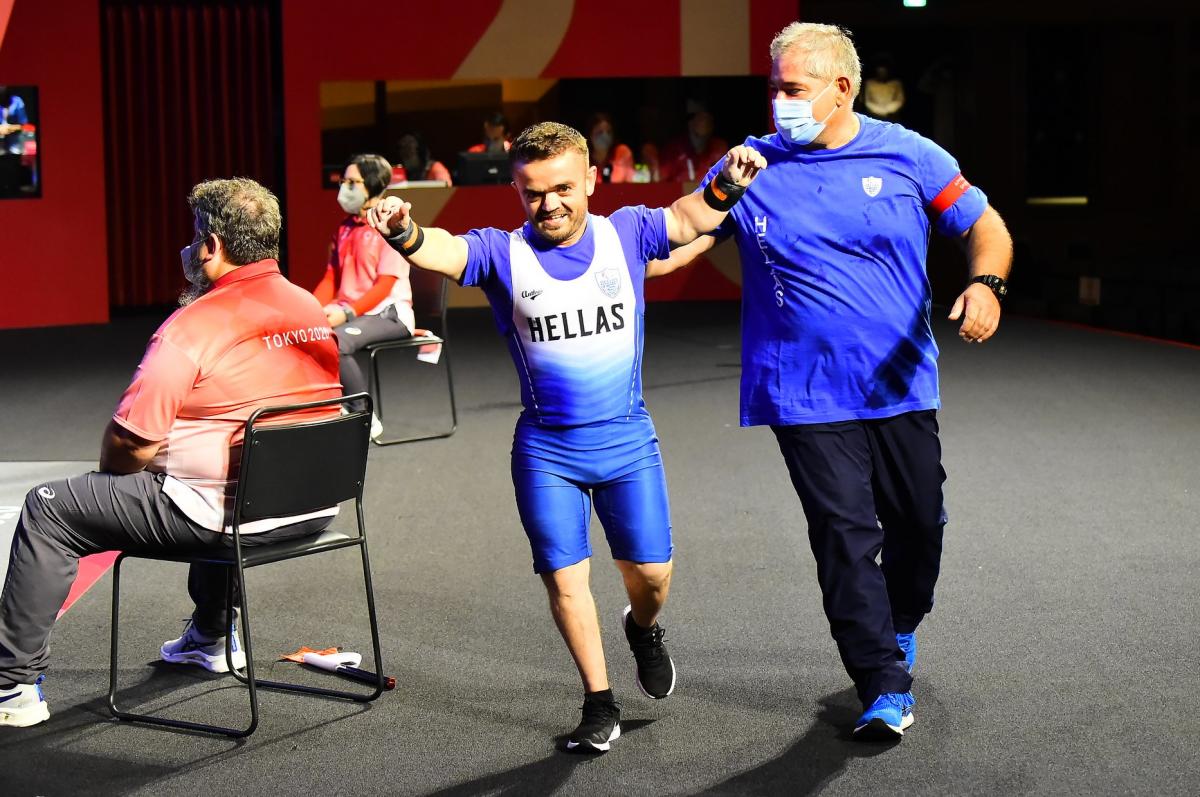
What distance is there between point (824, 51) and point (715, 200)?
1.33 ft

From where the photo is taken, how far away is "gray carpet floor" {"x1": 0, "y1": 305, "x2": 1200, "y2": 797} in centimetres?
304

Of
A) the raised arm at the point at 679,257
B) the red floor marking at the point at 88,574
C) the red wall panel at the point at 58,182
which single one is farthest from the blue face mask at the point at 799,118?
the red wall panel at the point at 58,182

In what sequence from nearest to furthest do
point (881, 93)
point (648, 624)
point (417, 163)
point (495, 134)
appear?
point (648, 624) → point (495, 134) → point (417, 163) → point (881, 93)

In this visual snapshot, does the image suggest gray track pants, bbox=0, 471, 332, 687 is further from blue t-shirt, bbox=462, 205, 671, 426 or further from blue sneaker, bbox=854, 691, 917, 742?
blue sneaker, bbox=854, 691, 917, 742

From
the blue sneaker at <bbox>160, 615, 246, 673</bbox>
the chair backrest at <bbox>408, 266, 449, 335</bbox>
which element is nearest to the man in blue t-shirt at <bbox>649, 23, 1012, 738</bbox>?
the blue sneaker at <bbox>160, 615, 246, 673</bbox>

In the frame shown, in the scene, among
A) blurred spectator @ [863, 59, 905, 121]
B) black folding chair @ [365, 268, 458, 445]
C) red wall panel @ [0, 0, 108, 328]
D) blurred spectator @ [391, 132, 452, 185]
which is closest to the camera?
black folding chair @ [365, 268, 458, 445]

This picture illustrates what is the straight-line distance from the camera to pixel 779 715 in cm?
333

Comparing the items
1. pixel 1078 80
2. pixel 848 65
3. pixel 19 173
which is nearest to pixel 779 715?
pixel 848 65

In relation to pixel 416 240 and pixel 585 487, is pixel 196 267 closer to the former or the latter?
pixel 416 240

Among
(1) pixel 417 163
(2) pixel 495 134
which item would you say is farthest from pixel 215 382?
(1) pixel 417 163

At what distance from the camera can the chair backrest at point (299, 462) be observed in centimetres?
319

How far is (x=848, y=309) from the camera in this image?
3170 millimetres

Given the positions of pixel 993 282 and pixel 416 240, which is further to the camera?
pixel 993 282

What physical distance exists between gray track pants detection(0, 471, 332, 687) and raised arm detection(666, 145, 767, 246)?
119cm
